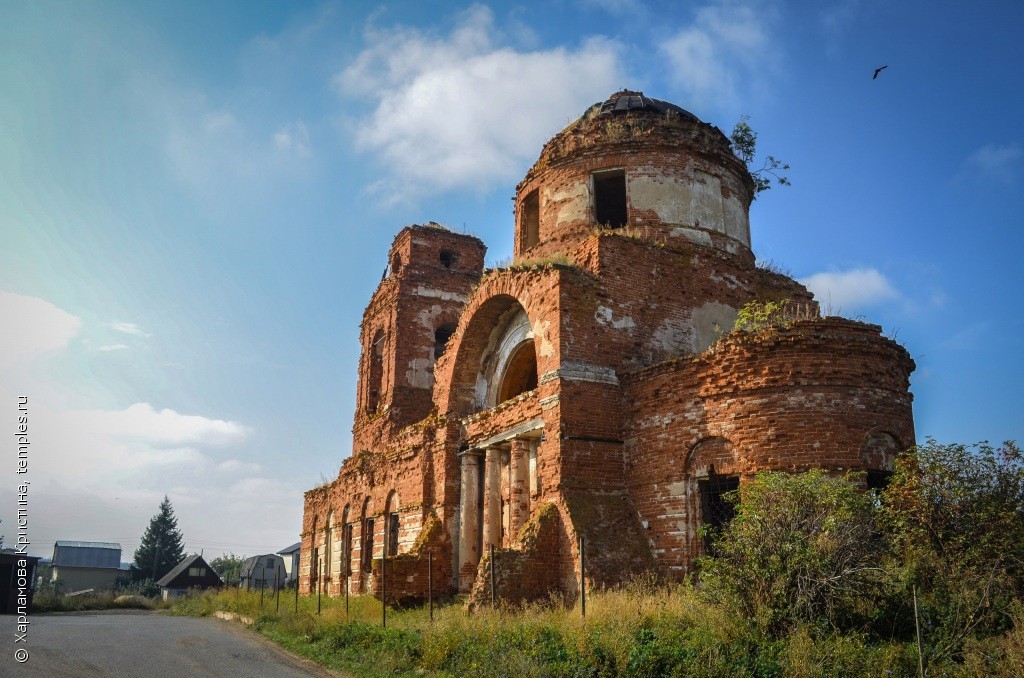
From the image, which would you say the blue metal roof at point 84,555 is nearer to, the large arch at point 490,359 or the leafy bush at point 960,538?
the large arch at point 490,359

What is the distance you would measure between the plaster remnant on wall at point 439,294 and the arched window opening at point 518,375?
11482 millimetres

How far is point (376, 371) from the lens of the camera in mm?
29469

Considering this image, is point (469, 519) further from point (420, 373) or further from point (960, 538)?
point (420, 373)

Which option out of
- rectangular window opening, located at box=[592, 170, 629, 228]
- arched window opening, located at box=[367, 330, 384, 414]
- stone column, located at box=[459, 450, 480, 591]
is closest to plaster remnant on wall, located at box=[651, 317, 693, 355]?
rectangular window opening, located at box=[592, 170, 629, 228]

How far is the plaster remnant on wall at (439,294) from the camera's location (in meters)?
28.6

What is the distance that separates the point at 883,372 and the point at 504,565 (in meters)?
6.63

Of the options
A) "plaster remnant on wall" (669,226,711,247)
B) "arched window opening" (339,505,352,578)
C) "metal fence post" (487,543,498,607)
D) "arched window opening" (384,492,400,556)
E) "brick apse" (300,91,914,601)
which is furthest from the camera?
"arched window opening" (339,505,352,578)

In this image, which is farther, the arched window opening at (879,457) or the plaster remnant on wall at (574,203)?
the plaster remnant on wall at (574,203)

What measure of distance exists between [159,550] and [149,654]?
5249 cm

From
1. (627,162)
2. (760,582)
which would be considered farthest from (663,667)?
(627,162)

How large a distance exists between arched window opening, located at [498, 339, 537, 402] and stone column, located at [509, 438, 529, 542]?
253 cm

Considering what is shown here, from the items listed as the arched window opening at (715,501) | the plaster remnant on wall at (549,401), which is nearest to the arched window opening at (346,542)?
the plaster remnant on wall at (549,401)

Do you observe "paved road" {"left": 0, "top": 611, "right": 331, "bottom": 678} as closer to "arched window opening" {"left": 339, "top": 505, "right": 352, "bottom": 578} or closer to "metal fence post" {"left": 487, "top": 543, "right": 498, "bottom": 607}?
"metal fence post" {"left": 487, "top": 543, "right": 498, "bottom": 607}

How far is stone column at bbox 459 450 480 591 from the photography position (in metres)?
16.3
